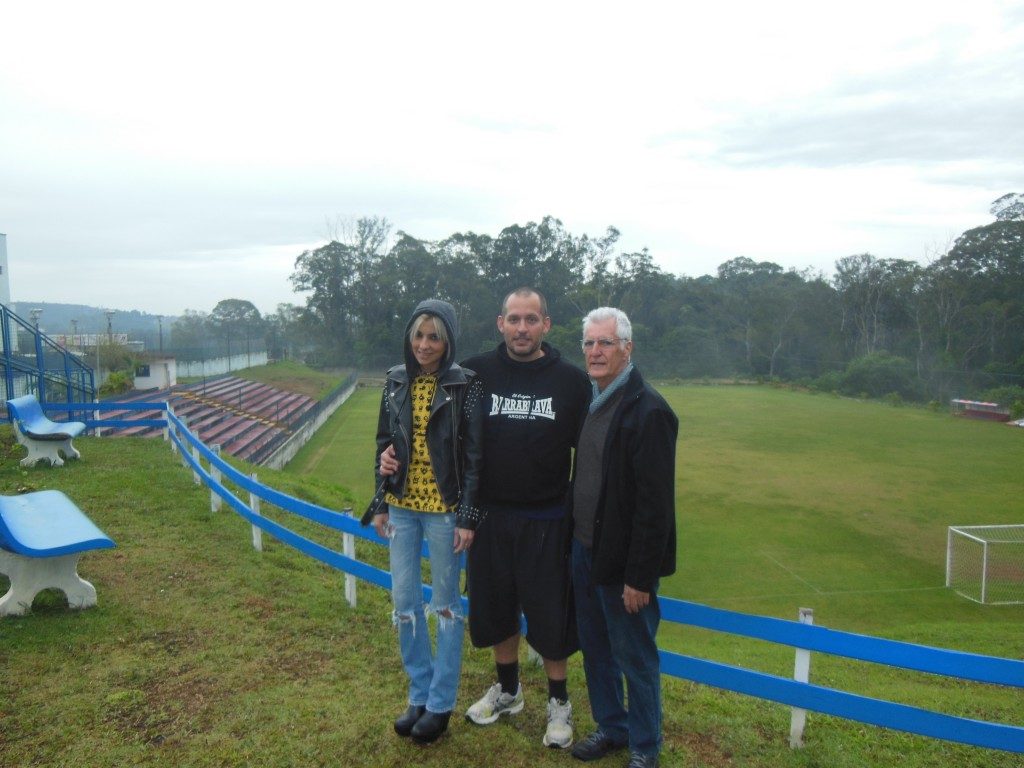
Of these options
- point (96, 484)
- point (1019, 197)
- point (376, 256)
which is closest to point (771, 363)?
point (1019, 197)

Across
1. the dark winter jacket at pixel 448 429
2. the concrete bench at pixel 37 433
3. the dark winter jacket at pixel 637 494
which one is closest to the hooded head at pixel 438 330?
the dark winter jacket at pixel 448 429

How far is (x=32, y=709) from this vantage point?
2979 mm

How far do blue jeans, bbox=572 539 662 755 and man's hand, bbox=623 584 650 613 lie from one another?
0.06m

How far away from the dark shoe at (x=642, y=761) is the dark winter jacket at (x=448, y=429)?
0.99m

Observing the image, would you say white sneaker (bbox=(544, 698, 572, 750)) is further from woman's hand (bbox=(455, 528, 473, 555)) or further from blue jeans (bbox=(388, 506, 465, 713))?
woman's hand (bbox=(455, 528, 473, 555))

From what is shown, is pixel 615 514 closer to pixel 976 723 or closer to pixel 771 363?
pixel 976 723

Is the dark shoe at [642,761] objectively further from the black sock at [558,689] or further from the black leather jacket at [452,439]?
the black leather jacket at [452,439]

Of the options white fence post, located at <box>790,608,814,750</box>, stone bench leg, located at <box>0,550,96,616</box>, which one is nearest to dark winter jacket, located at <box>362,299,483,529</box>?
white fence post, located at <box>790,608,814,750</box>

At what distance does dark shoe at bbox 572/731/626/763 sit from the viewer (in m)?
2.71

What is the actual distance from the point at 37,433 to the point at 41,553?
4744 millimetres

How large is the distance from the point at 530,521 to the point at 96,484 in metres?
6.05

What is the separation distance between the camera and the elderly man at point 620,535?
2.46 meters

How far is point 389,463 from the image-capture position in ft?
9.40

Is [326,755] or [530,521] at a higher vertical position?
[530,521]
